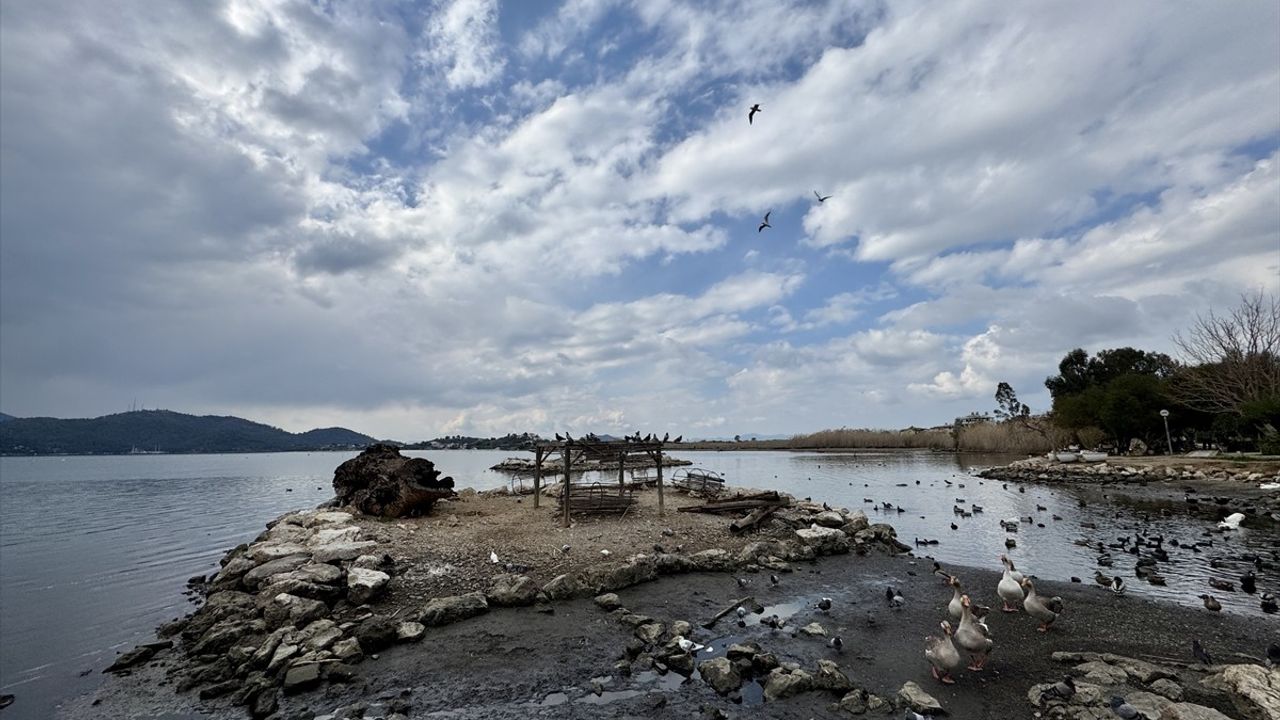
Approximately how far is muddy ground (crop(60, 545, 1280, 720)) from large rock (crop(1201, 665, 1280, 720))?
0.83 feet

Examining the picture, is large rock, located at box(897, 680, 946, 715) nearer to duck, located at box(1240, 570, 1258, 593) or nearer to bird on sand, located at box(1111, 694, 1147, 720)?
bird on sand, located at box(1111, 694, 1147, 720)

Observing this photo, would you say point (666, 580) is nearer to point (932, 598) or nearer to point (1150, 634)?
point (932, 598)

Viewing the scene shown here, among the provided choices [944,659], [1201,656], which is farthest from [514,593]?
[1201,656]

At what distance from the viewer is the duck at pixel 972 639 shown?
937 centimetres

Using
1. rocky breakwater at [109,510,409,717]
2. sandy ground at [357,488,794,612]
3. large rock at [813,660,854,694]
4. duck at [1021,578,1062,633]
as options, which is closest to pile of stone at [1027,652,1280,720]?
duck at [1021,578,1062,633]

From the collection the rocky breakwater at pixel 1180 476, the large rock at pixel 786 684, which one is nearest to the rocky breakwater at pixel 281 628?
the large rock at pixel 786 684

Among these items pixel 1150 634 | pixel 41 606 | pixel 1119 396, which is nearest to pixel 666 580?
pixel 1150 634

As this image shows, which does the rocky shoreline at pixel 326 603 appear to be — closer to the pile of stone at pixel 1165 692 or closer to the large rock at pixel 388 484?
the large rock at pixel 388 484

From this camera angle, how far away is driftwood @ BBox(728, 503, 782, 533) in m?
20.4

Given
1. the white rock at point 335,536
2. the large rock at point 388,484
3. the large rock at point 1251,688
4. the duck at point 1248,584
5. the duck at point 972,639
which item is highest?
the large rock at point 388,484

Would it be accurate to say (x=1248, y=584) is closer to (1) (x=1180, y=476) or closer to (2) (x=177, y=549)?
(1) (x=1180, y=476)

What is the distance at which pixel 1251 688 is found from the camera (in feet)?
25.7

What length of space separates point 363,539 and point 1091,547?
25627 millimetres

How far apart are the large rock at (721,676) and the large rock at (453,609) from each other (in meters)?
5.70
